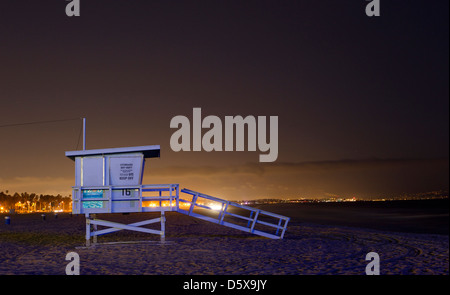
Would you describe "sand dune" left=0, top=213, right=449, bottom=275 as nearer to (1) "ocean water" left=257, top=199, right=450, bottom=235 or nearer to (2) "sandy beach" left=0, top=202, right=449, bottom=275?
(2) "sandy beach" left=0, top=202, right=449, bottom=275

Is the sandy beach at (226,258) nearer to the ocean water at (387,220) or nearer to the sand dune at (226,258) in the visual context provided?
the sand dune at (226,258)

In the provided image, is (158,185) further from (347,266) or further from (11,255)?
(347,266)

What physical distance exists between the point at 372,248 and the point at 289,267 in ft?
21.4

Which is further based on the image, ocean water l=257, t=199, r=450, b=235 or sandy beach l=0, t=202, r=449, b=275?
ocean water l=257, t=199, r=450, b=235

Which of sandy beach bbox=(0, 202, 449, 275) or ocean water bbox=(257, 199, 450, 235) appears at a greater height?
sandy beach bbox=(0, 202, 449, 275)

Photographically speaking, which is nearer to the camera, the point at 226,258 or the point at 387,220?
the point at 226,258

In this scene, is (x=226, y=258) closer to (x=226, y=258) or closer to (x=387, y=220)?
(x=226, y=258)

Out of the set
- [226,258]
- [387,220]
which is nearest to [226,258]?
[226,258]

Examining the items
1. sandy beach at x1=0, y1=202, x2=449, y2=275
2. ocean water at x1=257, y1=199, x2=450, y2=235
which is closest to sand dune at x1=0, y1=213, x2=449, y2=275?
sandy beach at x1=0, y1=202, x2=449, y2=275

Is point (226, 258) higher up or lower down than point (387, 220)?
higher up

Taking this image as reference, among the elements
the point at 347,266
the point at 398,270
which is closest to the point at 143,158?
the point at 347,266

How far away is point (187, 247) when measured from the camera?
58.0 feet

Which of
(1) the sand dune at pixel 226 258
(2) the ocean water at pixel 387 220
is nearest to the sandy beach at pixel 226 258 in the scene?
(1) the sand dune at pixel 226 258
